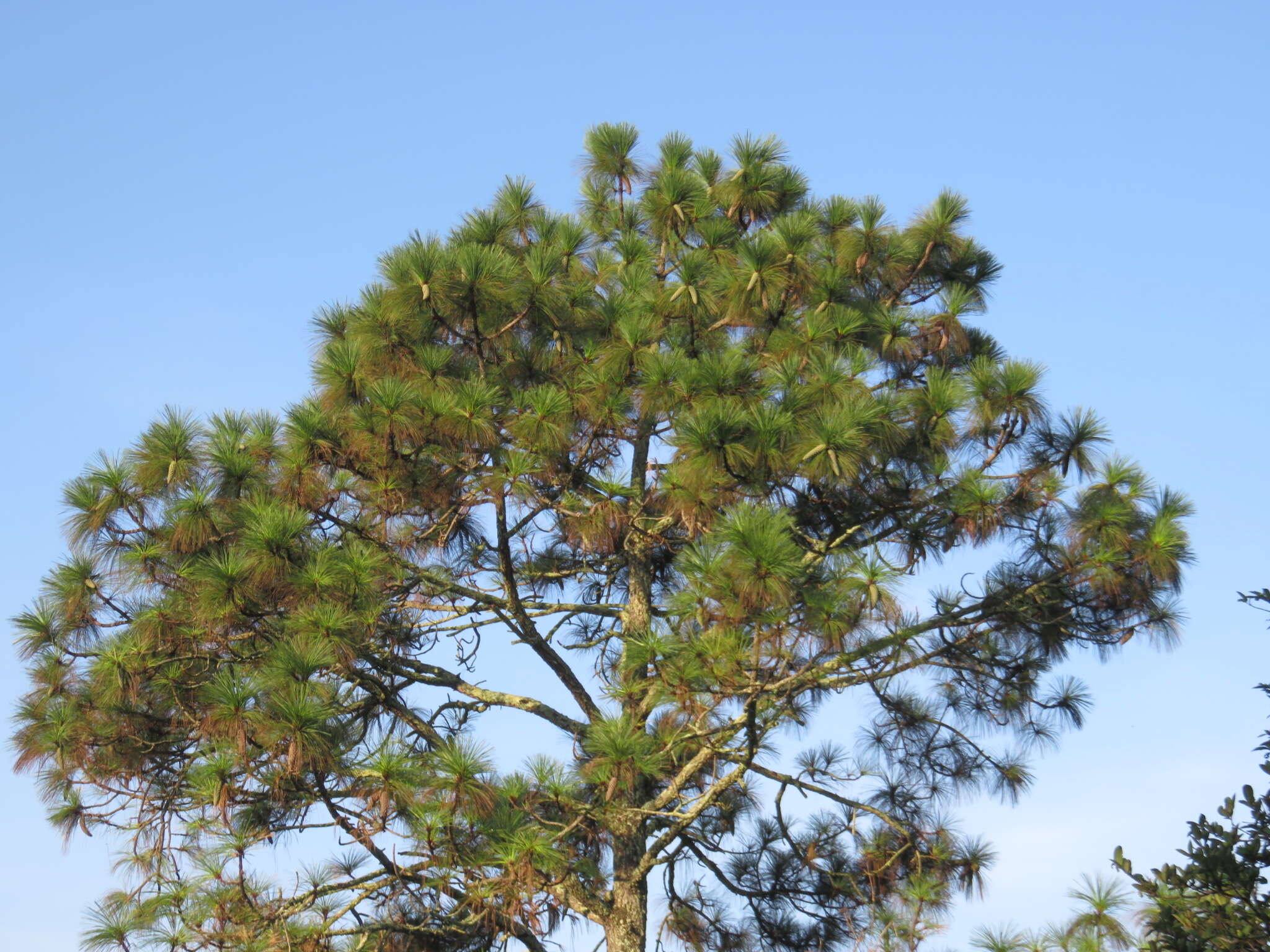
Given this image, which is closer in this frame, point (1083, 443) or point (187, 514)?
point (187, 514)

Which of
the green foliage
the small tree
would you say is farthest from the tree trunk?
the green foliage

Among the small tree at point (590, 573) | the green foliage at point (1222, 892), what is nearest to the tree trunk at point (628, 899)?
the small tree at point (590, 573)

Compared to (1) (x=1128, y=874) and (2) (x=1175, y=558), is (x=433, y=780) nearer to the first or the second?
(1) (x=1128, y=874)

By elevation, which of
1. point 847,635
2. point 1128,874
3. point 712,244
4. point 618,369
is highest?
point 712,244

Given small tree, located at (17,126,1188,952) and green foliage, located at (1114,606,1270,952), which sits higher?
small tree, located at (17,126,1188,952)

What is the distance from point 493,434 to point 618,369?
0.94 m

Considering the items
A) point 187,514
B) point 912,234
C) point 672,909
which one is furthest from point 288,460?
point 912,234

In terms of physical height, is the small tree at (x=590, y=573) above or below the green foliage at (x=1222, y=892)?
above

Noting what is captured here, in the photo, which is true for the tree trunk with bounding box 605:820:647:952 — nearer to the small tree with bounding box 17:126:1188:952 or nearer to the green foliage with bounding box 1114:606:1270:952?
the small tree with bounding box 17:126:1188:952

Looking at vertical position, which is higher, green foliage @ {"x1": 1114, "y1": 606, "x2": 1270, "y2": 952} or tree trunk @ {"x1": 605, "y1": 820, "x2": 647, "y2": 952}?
tree trunk @ {"x1": 605, "y1": 820, "x2": 647, "y2": 952}

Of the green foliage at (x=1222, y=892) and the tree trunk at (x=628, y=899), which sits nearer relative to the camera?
the green foliage at (x=1222, y=892)

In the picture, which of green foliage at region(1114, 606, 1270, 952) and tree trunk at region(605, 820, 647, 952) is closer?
green foliage at region(1114, 606, 1270, 952)

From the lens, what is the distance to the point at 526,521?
8.05m

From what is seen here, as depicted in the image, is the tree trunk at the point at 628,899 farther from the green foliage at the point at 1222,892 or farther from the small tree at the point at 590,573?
the green foliage at the point at 1222,892
